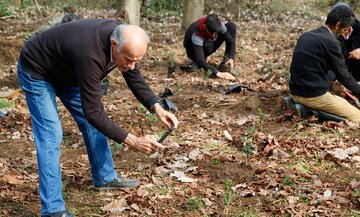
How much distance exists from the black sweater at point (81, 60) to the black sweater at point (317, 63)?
3218mm

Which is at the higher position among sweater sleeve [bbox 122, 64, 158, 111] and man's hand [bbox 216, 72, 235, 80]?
sweater sleeve [bbox 122, 64, 158, 111]

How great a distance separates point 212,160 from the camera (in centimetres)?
528

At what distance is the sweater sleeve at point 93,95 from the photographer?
3504 millimetres

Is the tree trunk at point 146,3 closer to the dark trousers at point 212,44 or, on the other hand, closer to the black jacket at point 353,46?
the dark trousers at point 212,44

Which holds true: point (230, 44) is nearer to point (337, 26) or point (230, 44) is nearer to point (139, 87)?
point (337, 26)

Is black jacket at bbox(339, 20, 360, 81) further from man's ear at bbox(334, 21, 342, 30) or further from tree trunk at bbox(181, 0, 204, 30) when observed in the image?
tree trunk at bbox(181, 0, 204, 30)

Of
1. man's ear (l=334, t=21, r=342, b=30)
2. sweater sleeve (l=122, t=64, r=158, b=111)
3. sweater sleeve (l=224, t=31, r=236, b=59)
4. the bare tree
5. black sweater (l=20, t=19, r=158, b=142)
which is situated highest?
black sweater (l=20, t=19, r=158, b=142)

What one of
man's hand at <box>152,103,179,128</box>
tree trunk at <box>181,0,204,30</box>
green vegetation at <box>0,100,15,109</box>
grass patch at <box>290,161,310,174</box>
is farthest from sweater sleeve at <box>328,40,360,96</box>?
tree trunk at <box>181,0,204,30</box>

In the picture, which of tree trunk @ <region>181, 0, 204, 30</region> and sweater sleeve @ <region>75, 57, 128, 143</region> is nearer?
sweater sleeve @ <region>75, 57, 128, 143</region>

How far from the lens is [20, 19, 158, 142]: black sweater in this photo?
3525mm

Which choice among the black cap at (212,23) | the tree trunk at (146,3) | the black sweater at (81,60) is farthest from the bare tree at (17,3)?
the black sweater at (81,60)

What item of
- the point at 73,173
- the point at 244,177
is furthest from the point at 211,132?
the point at 73,173

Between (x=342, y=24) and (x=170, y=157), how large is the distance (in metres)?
2.67

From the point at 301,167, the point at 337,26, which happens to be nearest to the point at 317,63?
the point at 337,26
